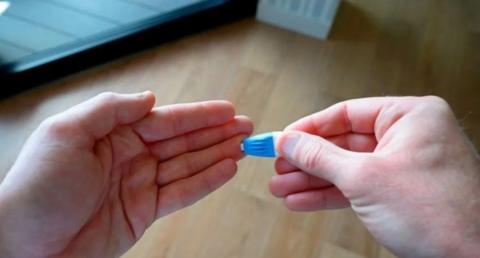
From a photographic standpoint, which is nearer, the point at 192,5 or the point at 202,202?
the point at 202,202

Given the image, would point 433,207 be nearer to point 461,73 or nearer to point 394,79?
point 394,79

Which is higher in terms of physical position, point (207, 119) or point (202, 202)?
point (207, 119)

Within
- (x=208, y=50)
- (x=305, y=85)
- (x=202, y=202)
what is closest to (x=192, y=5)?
(x=208, y=50)

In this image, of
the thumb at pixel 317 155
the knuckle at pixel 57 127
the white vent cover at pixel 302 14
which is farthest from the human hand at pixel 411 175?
the white vent cover at pixel 302 14

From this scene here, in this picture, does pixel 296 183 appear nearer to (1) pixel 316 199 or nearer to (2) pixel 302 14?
(1) pixel 316 199

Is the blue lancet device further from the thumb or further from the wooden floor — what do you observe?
the wooden floor

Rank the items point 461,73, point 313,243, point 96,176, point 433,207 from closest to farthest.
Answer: point 433,207 → point 96,176 → point 313,243 → point 461,73

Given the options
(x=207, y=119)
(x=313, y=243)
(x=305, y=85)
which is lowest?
(x=313, y=243)

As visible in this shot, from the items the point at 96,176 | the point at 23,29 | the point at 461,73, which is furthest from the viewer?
the point at 461,73

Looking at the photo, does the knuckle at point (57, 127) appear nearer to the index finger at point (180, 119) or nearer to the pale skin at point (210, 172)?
the pale skin at point (210, 172)
